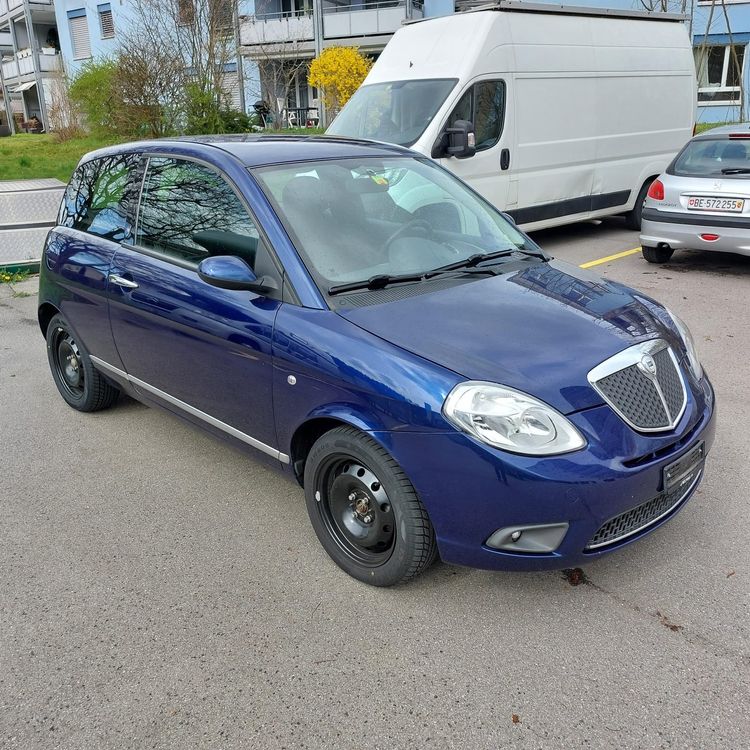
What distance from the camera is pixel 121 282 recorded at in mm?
4129

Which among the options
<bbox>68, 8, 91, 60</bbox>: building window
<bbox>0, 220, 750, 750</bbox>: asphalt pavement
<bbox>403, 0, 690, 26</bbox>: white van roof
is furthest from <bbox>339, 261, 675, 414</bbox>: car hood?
<bbox>68, 8, 91, 60</bbox>: building window

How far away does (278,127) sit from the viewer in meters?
23.8

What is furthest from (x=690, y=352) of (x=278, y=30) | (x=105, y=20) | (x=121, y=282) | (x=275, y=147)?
(x=105, y=20)

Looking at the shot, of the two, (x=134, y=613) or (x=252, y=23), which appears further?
(x=252, y=23)

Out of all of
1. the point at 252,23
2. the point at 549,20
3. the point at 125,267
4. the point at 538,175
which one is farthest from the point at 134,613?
the point at 252,23

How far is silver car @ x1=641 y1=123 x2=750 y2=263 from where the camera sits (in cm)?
775

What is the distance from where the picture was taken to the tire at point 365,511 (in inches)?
111

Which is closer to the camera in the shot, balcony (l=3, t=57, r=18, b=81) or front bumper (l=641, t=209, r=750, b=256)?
front bumper (l=641, t=209, r=750, b=256)

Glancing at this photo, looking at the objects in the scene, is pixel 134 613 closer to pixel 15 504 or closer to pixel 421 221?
pixel 15 504

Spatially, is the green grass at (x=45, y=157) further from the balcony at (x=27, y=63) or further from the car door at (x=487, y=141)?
the balcony at (x=27, y=63)

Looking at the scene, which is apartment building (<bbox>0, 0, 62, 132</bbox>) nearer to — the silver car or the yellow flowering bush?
the yellow flowering bush

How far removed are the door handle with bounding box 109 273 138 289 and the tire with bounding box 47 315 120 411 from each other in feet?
2.51

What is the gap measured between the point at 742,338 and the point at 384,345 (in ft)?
14.5

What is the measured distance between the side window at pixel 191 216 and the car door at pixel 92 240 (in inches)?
7.7
